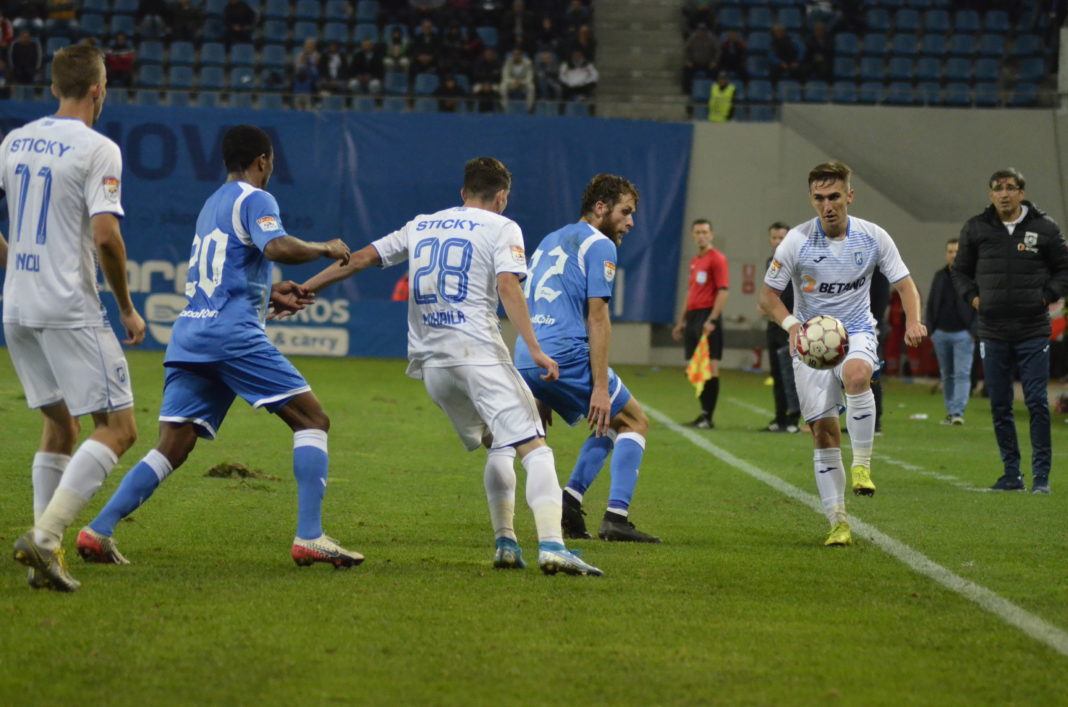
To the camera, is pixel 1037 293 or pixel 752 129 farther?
pixel 752 129

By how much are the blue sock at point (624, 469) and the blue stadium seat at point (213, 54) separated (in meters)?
21.6

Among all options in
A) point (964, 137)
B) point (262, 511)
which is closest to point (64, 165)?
point (262, 511)

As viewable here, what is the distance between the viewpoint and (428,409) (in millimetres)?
16188

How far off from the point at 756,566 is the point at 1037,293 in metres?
4.40

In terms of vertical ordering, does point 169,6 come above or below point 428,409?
above

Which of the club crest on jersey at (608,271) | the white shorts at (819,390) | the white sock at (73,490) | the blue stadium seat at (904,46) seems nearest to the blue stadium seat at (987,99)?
the blue stadium seat at (904,46)

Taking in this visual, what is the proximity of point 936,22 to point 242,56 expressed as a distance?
45.3 ft

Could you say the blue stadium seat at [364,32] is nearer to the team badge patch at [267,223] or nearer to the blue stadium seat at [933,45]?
the blue stadium seat at [933,45]

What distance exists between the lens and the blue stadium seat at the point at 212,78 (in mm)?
26781

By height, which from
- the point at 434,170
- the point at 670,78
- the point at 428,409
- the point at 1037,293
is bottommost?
the point at 428,409

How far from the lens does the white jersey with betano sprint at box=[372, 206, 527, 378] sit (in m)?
6.07

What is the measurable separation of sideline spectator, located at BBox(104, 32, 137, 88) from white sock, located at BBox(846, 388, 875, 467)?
2108 cm

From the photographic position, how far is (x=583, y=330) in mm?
7125

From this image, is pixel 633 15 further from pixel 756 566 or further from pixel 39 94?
pixel 756 566
